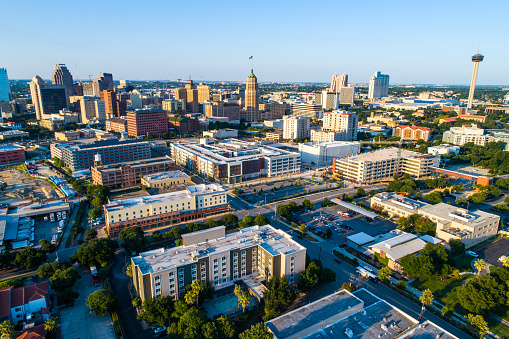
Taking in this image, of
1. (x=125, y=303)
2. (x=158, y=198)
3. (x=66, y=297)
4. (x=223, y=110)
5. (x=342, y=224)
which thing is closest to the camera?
(x=66, y=297)

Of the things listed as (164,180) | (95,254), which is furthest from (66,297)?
(164,180)

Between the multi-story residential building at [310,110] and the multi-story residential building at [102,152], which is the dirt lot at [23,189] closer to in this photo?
the multi-story residential building at [102,152]

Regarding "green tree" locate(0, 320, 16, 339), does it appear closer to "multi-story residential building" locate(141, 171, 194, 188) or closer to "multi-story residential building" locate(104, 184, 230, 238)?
"multi-story residential building" locate(104, 184, 230, 238)

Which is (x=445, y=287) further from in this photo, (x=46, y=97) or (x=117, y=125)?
(x=46, y=97)

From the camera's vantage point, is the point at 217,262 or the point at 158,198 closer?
the point at 217,262

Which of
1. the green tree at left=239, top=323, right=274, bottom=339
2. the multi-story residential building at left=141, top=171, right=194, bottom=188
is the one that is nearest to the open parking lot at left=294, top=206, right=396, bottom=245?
the green tree at left=239, top=323, right=274, bottom=339

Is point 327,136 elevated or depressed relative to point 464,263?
elevated
